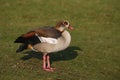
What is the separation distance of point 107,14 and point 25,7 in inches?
249

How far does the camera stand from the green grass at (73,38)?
46.5 feet

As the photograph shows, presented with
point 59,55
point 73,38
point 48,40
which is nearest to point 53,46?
point 48,40

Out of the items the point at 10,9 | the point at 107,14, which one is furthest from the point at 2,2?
the point at 107,14

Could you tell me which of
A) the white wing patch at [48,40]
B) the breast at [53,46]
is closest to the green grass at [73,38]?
the breast at [53,46]

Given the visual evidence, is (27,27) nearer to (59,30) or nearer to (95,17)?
(95,17)

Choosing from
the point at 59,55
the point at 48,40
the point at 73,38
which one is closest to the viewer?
the point at 48,40

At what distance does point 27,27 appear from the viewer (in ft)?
75.8

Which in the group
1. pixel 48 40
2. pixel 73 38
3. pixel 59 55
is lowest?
pixel 59 55

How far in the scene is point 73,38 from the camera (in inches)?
808

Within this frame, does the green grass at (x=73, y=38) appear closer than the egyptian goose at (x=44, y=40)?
No

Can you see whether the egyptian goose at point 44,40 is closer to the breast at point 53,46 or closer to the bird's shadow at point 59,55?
the breast at point 53,46

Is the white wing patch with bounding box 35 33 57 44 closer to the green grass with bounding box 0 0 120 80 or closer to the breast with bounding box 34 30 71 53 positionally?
the breast with bounding box 34 30 71 53

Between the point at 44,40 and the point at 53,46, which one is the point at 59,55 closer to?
the point at 53,46

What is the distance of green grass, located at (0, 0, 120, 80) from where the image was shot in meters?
14.2
